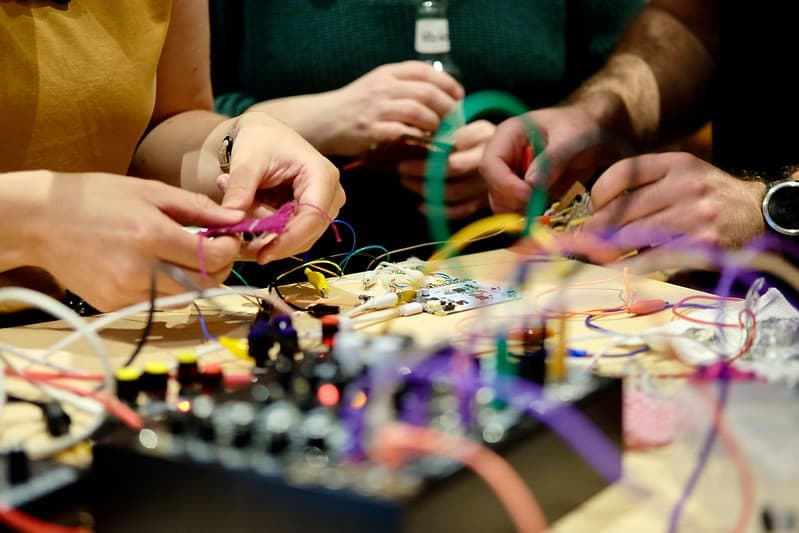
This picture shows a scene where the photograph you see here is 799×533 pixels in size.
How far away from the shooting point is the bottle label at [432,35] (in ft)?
5.39

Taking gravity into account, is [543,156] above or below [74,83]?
below

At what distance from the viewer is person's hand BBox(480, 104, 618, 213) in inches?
53.9

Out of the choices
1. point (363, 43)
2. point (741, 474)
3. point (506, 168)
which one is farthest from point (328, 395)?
point (363, 43)

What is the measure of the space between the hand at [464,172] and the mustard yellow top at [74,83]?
26.4 inches

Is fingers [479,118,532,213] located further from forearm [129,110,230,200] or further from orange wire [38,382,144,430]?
orange wire [38,382,144,430]

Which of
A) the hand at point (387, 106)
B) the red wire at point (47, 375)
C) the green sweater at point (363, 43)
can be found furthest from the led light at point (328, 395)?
the green sweater at point (363, 43)

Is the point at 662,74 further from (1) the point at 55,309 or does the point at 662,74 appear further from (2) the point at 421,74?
(1) the point at 55,309

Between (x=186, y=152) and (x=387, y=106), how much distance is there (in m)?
0.53

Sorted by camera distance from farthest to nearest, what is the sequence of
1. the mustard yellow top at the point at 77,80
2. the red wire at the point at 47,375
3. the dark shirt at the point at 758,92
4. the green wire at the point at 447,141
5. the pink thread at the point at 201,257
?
the dark shirt at the point at 758,92 → the green wire at the point at 447,141 → the mustard yellow top at the point at 77,80 → the pink thread at the point at 201,257 → the red wire at the point at 47,375

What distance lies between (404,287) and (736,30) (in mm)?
1134

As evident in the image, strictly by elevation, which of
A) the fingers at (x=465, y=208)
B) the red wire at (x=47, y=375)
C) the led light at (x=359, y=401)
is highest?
the led light at (x=359, y=401)

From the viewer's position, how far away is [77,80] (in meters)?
1.10

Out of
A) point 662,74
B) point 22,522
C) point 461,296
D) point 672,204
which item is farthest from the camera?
point 662,74

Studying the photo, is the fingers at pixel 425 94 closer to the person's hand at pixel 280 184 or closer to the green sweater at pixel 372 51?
the green sweater at pixel 372 51
